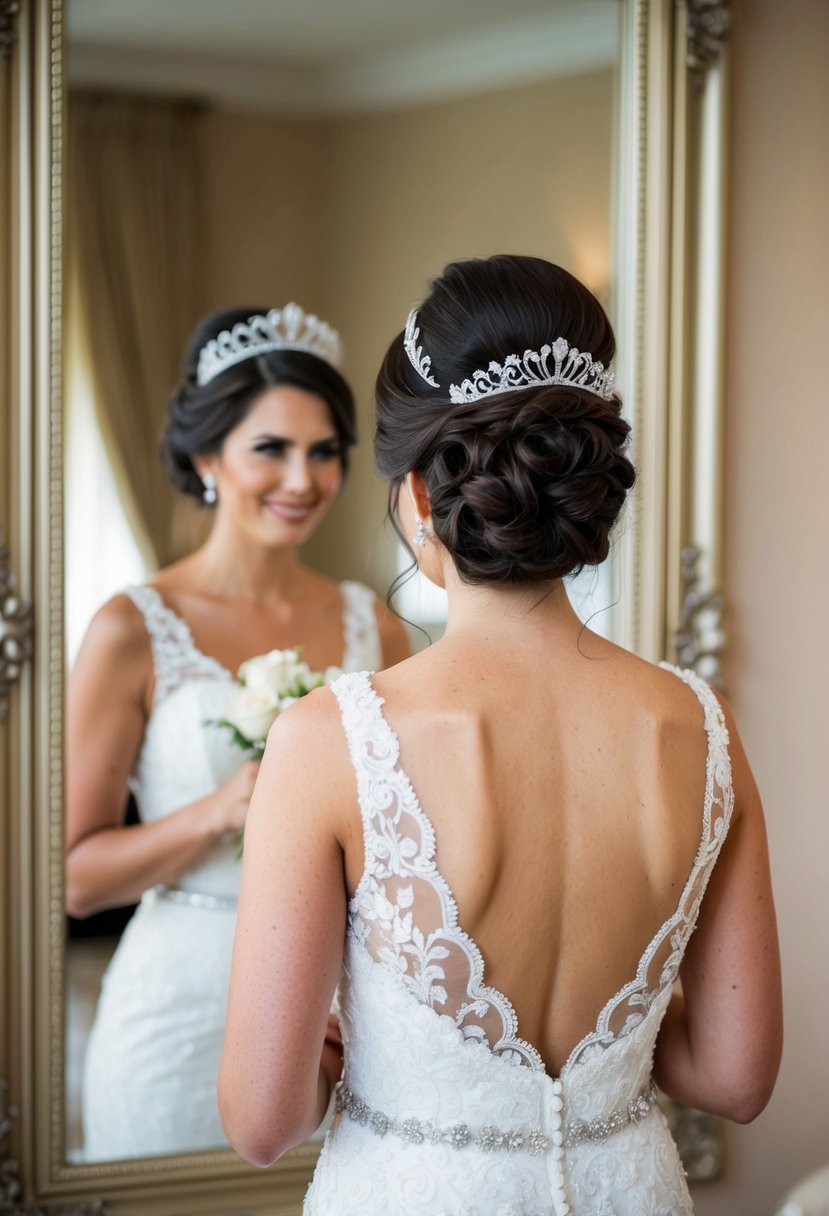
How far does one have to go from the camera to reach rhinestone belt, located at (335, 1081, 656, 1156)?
1424mm

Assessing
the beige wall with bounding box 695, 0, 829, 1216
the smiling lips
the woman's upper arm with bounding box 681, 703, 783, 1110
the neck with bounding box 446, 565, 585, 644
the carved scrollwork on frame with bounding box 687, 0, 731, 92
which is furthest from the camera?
the beige wall with bounding box 695, 0, 829, 1216

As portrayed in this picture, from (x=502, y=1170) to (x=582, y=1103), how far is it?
0.12 metres

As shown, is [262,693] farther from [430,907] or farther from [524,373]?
[524,373]

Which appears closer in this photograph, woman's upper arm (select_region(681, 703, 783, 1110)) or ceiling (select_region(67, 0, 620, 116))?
woman's upper arm (select_region(681, 703, 783, 1110))

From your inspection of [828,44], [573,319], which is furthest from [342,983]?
[828,44]

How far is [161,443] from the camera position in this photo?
2242mm

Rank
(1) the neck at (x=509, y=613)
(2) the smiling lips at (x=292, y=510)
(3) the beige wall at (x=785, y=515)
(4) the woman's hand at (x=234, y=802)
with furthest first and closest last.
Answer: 1. (3) the beige wall at (x=785, y=515)
2. (2) the smiling lips at (x=292, y=510)
3. (4) the woman's hand at (x=234, y=802)
4. (1) the neck at (x=509, y=613)

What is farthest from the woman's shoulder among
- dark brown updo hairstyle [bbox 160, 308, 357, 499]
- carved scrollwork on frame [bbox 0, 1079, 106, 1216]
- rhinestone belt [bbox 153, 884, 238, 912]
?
carved scrollwork on frame [bbox 0, 1079, 106, 1216]

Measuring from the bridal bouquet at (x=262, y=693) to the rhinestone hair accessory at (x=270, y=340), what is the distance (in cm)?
53

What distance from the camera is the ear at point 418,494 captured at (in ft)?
4.42

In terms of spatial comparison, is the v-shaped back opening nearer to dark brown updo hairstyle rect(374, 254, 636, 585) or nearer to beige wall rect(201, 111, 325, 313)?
dark brown updo hairstyle rect(374, 254, 636, 585)

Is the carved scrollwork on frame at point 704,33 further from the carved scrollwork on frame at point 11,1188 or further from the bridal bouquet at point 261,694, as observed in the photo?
the carved scrollwork on frame at point 11,1188

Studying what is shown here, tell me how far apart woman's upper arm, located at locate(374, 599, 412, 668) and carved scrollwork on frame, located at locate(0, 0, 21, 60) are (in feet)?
3.87

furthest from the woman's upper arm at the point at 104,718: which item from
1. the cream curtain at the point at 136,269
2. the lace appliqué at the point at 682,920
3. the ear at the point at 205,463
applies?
the lace appliqué at the point at 682,920
